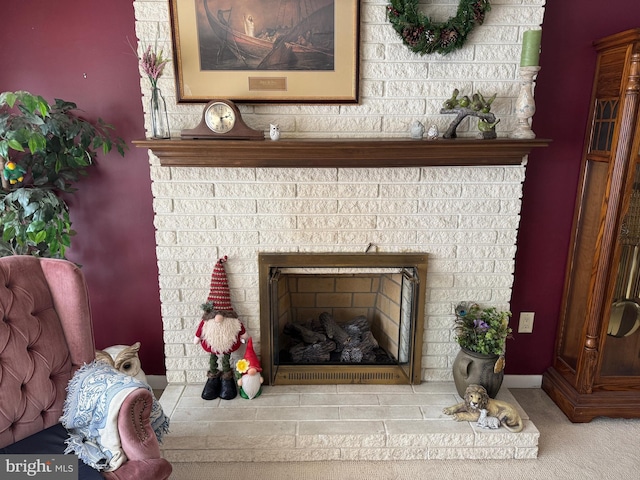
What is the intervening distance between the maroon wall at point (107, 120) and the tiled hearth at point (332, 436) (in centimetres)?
63

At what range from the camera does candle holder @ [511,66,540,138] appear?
6.64 ft

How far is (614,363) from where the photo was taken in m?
2.33

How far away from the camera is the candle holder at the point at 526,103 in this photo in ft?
6.64

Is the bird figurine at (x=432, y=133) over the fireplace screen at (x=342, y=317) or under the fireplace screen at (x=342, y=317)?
over

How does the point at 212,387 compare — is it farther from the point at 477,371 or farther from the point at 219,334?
the point at 477,371

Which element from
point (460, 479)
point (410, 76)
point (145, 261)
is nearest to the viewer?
point (460, 479)

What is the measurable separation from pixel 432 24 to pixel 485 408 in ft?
5.61

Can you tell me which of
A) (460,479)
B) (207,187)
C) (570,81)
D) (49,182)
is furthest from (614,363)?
(49,182)

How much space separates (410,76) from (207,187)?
3.54 ft

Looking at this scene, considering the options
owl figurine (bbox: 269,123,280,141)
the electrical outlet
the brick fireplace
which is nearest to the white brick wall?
the brick fireplace

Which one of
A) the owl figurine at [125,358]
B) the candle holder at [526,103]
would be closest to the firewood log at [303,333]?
the owl figurine at [125,358]

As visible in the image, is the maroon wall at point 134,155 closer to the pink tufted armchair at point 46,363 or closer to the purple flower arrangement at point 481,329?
the purple flower arrangement at point 481,329

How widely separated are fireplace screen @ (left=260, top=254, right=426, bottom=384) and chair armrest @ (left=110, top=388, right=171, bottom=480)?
89 cm

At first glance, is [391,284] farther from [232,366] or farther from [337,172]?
[232,366]
